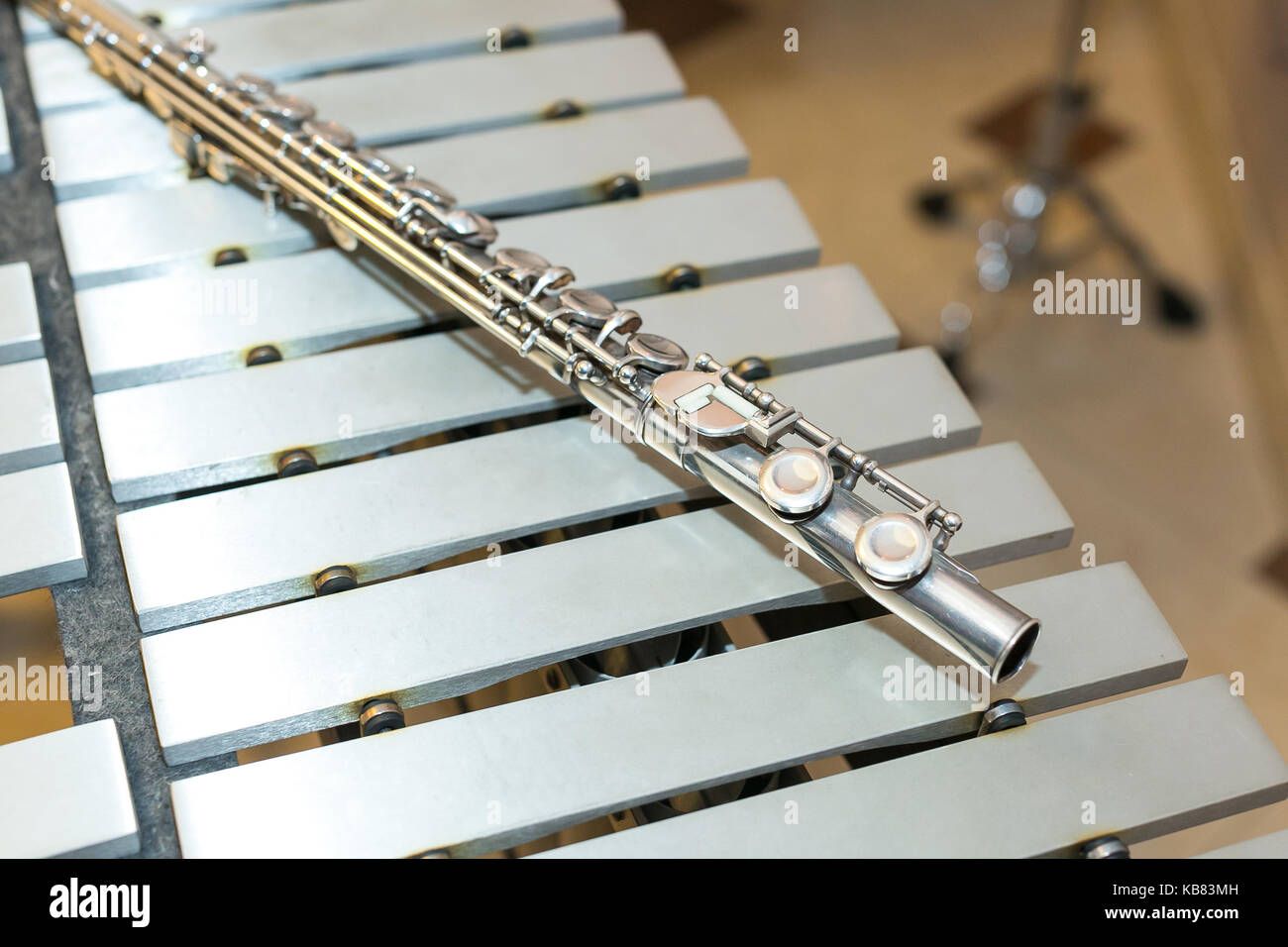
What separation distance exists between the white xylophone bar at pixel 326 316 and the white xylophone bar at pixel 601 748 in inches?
16.2

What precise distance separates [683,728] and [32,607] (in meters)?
0.87

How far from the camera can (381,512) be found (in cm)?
134

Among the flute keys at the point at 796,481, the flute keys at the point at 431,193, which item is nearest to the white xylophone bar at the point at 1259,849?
the flute keys at the point at 796,481

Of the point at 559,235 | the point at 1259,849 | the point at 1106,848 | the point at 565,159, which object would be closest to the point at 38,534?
the point at 559,235

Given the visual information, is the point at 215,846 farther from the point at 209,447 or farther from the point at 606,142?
the point at 606,142

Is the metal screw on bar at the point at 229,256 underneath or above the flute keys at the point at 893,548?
above

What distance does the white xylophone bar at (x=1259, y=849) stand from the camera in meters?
1.14

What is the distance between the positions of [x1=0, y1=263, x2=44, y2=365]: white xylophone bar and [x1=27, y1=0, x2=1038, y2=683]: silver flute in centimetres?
29

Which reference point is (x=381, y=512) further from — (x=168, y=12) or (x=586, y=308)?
(x=168, y=12)

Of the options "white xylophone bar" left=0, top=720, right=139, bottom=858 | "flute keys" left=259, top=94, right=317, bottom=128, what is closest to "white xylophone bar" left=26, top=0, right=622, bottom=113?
"flute keys" left=259, top=94, right=317, bottom=128

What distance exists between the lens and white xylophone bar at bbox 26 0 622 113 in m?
1.81

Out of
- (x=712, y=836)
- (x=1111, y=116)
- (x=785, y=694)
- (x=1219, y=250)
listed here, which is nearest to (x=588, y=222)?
(x=785, y=694)

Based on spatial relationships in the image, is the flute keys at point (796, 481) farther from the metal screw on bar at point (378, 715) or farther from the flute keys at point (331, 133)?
the flute keys at point (331, 133)

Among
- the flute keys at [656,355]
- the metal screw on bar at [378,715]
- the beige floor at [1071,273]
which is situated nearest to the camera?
the metal screw on bar at [378,715]
